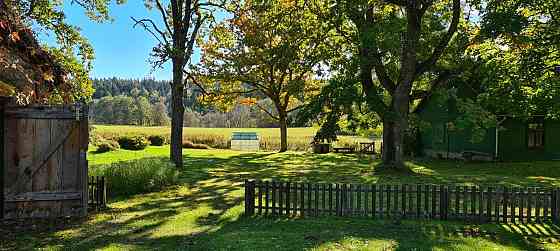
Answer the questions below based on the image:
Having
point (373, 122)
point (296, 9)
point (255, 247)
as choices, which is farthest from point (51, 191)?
point (373, 122)

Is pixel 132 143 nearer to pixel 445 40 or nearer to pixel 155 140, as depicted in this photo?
pixel 155 140

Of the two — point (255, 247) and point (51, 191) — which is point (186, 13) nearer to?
point (51, 191)

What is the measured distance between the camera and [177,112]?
22.8 m

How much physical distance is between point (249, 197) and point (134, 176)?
5.79 meters

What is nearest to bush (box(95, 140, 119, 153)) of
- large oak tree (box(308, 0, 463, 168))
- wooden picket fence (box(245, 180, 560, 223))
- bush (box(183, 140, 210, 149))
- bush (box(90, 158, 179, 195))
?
Answer: bush (box(183, 140, 210, 149))

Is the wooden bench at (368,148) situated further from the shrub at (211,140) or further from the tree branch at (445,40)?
the tree branch at (445,40)

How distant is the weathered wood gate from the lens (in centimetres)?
976

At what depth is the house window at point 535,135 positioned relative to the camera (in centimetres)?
2828

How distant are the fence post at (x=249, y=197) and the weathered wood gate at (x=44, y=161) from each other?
13.4ft

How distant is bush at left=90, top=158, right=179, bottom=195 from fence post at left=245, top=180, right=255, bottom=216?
5.70 metres

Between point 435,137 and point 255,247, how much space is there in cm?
2987

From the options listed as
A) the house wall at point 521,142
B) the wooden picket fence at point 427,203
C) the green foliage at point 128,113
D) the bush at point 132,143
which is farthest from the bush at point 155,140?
the green foliage at point 128,113

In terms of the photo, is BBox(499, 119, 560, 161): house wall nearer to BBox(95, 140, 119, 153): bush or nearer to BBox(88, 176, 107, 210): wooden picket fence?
BBox(88, 176, 107, 210): wooden picket fence

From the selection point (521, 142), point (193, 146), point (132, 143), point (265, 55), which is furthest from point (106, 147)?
point (521, 142)
